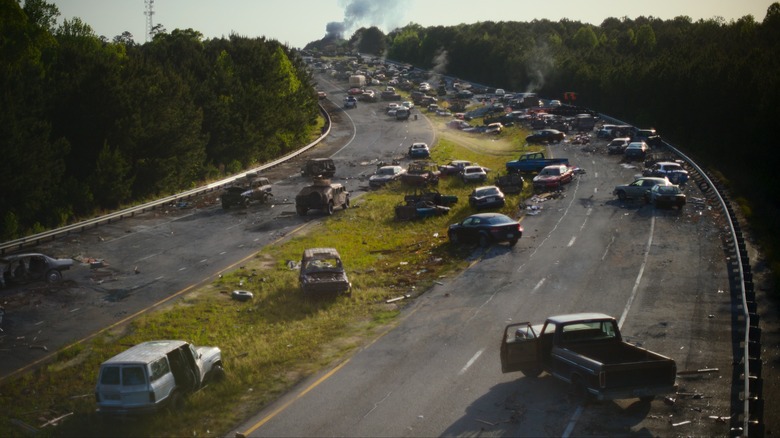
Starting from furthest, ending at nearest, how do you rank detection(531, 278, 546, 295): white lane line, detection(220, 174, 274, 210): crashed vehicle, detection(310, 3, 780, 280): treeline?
detection(310, 3, 780, 280): treeline → detection(220, 174, 274, 210): crashed vehicle → detection(531, 278, 546, 295): white lane line

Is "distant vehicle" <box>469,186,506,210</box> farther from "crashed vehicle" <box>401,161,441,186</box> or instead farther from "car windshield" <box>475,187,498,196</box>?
"crashed vehicle" <box>401,161,441,186</box>

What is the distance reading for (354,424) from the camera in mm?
17578

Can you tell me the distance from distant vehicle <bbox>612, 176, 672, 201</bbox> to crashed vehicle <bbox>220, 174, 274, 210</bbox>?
23.4m

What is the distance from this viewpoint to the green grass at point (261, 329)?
65.1 feet

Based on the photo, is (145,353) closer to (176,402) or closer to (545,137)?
(176,402)

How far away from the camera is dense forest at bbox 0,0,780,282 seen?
5034 centimetres

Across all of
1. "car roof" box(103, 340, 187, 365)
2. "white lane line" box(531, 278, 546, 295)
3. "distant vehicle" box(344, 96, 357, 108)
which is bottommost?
"white lane line" box(531, 278, 546, 295)

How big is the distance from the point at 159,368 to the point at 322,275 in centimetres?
1201

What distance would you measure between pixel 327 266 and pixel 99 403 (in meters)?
13.6

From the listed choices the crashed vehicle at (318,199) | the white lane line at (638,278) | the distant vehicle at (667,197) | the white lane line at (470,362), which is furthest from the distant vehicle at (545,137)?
the white lane line at (470,362)

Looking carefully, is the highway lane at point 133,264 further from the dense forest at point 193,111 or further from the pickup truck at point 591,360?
the pickup truck at point 591,360

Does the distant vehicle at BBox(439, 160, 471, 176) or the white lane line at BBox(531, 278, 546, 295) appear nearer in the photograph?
the white lane line at BBox(531, 278, 546, 295)

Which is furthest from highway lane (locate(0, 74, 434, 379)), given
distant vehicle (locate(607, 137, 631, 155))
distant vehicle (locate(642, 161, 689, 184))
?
distant vehicle (locate(607, 137, 631, 155))

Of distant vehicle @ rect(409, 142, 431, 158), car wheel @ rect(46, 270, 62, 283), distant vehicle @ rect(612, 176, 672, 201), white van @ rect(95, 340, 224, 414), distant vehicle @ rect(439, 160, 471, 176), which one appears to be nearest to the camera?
white van @ rect(95, 340, 224, 414)
